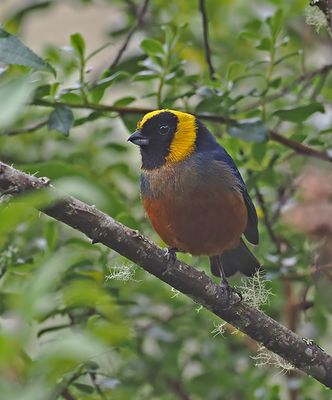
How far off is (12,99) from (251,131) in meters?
1.88

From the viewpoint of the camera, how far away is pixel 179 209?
3094 mm

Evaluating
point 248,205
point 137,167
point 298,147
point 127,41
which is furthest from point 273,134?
point 137,167

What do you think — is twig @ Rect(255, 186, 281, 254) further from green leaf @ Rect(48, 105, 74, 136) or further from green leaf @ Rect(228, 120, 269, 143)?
green leaf @ Rect(48, 105, 74, 136)

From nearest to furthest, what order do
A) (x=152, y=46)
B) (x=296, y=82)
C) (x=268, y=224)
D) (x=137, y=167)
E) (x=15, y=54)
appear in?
(x=15, y=54)
(x=152, y=46)
(x=268, y=224)
(x=296, y=82)
(x=137, y=167)

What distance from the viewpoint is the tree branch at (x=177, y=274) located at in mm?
2021

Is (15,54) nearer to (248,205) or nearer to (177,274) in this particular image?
(177,274)

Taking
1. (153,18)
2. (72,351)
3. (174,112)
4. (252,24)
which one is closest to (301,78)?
(252,24)

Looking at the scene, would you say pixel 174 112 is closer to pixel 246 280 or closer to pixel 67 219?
pixel 246 280

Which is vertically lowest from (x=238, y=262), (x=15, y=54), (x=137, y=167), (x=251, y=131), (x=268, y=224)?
(x=137, y=167)

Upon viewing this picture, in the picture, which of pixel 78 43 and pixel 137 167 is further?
pixel 137 167

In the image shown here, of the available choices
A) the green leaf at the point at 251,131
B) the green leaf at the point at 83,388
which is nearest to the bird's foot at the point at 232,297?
the green leaf at the point at 83,388

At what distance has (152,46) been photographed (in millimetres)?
3100

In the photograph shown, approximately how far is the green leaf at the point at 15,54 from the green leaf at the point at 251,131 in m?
0.97

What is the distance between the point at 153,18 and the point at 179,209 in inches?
60.6
